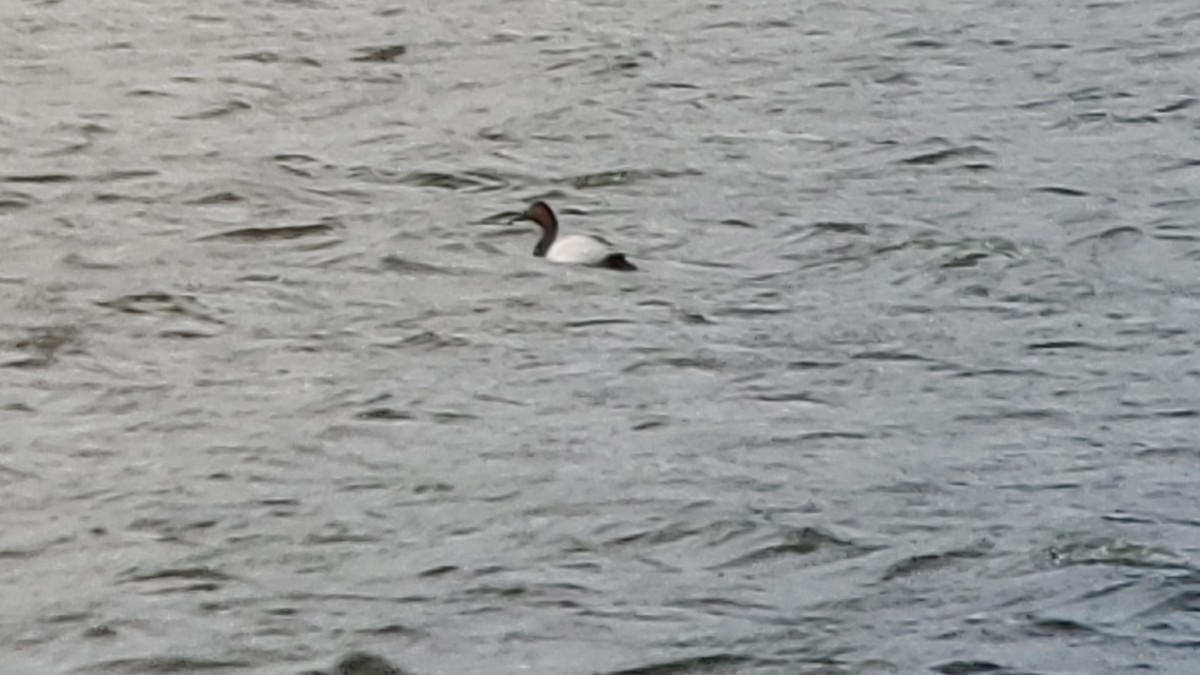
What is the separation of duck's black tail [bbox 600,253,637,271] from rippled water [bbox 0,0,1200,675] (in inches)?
2.3

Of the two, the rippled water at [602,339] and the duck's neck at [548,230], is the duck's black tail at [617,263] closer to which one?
the rippled water at [602,339]

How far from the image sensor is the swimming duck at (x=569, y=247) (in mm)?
8500

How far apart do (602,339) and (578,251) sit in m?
0.67

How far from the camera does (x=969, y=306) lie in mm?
8086

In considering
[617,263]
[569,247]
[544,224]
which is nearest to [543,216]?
[544,224]

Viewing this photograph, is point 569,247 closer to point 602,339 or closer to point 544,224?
point 544,224

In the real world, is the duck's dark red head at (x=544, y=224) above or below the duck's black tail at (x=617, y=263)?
above

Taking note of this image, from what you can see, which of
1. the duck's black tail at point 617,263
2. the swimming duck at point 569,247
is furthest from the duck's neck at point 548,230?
the duck's black tail at point 617,263

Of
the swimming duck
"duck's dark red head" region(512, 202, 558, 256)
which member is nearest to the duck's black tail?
the swimming duck

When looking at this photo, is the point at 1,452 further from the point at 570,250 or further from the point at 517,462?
the point at 570,250

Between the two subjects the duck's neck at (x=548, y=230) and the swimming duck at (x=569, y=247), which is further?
the duck's neck at (x=548, y=230)

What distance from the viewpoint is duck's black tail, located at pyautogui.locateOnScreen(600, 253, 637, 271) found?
27.8ft

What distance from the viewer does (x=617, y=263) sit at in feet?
27.8

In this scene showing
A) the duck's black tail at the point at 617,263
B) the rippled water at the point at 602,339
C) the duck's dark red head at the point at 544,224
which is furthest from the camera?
the duck's dark red head at the point at 544,224
